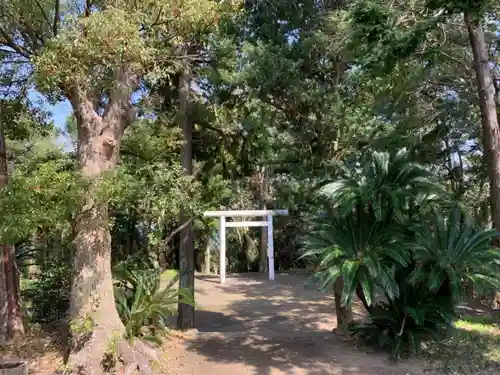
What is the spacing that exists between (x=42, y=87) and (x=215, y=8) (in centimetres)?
265

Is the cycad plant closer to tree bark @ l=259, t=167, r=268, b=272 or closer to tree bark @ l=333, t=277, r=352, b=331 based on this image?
tree bark @ l=333, t=277, r=352, b=331

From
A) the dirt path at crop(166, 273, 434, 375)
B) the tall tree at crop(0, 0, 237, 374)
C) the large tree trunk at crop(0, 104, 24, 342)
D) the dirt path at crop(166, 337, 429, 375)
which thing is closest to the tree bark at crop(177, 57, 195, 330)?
the dirt path at crop(166, 273, 434, 375)

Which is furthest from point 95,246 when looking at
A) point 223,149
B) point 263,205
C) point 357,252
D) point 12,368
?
point 263,205

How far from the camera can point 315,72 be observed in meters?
10.0

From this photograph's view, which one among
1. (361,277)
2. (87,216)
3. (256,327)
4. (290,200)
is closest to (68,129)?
(290,200)

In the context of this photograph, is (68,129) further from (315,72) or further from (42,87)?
(42,87)

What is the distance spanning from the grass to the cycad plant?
14.3 inches

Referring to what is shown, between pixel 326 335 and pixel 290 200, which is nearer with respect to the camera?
pixel 326 335

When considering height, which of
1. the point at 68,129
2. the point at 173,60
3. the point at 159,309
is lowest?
the point at 159,309

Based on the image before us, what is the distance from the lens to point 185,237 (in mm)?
10133

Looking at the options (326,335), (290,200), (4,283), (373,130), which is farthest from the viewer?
Result: (290,200)

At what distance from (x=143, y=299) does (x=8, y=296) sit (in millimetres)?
2067

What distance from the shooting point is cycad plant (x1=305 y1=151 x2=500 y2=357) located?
695 cm

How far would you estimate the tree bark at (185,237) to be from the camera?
9.91 meters
